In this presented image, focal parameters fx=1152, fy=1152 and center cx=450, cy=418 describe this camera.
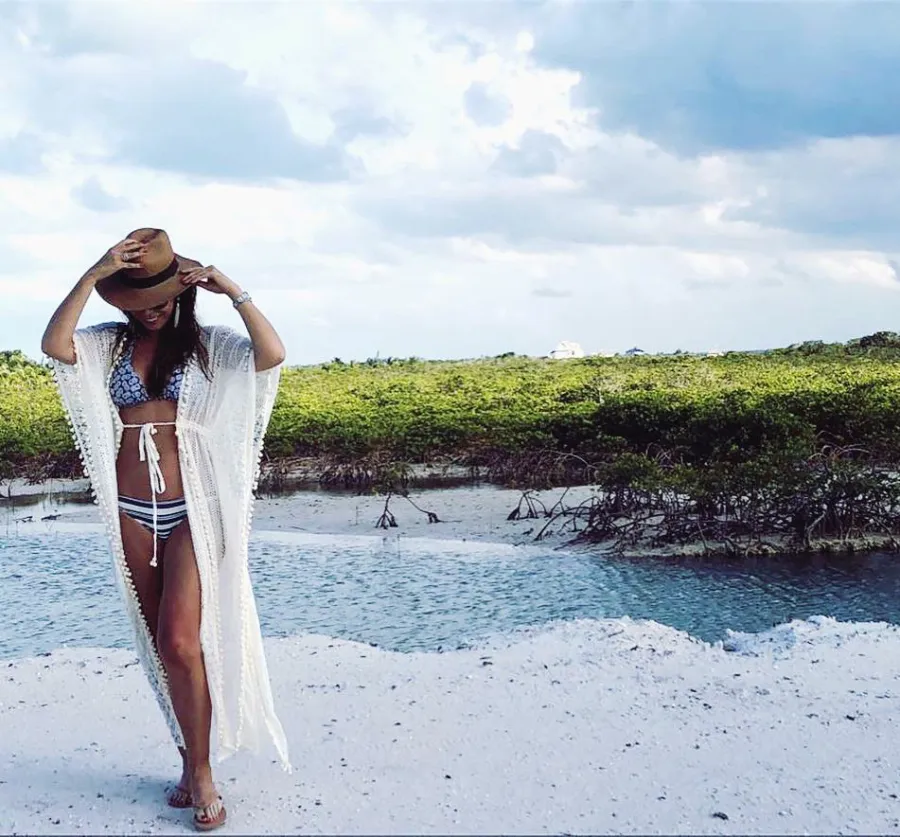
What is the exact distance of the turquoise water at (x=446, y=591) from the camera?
7.14m

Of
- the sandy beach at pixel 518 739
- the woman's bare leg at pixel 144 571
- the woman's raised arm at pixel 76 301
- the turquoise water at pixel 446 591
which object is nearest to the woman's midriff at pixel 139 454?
the woman's bare leg at pixel 144 571

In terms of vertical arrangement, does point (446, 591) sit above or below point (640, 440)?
below

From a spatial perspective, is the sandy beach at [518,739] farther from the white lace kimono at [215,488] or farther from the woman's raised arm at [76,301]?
the woman's raised arm at [76,301]

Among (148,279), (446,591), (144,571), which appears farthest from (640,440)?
(148,279)

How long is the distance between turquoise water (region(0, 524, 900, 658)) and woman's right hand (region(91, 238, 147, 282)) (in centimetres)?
359

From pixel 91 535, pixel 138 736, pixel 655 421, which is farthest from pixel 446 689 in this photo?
pixel 655 421

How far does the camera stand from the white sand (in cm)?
362

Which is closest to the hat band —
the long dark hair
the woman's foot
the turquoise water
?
the long dark hair

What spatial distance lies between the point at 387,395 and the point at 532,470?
31.1 ft

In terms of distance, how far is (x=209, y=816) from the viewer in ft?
11.5

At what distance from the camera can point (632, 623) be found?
623cm

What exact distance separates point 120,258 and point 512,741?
2.24 m

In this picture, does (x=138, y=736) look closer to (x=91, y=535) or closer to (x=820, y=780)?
(x=820, y=780)

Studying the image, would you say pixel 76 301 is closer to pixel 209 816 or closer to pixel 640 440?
pixel 209 816
